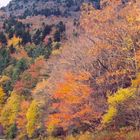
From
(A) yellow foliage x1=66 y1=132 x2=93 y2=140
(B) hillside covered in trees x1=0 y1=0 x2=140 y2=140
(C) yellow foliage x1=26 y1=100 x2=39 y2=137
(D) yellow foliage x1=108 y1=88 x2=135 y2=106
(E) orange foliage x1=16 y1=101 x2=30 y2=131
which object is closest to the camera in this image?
(D) yellow foliage x1=108 y1=88 x2=135 y2=106

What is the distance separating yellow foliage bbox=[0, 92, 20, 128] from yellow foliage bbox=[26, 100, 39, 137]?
601 inches

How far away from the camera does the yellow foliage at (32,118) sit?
253 feet

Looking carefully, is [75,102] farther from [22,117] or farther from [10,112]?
[10,112]

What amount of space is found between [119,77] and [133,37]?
4.54 metres

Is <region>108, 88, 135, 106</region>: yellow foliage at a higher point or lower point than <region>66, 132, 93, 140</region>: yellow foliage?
higher

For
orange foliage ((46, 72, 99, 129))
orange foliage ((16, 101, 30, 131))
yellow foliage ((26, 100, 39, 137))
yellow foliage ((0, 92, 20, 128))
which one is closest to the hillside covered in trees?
orange foliage ((46, 72, 99, 129))

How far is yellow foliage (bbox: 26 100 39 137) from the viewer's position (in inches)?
3041

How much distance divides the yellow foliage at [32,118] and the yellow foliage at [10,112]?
50.1 ft

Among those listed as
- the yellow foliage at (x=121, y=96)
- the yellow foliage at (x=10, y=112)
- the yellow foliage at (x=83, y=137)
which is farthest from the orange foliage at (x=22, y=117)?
the yellow foliage at (x=121, y=96)

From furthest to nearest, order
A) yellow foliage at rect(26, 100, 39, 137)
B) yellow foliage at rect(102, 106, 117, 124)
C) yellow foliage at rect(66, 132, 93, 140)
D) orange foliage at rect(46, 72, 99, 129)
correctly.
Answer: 1. yellow foliage at rect(26, 100, 39, 137)
2. orange foliage at rect(46, 72, 99, 129)
3. yellow foliage at rect(66, 132, 93, 140)
4. yellow foliage at rect(102, 106, 117, 124)

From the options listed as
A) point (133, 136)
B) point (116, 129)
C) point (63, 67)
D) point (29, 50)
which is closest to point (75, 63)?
point (63, 67)

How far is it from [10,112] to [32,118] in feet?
69.6

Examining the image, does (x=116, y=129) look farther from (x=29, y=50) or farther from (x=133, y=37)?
(x=29, y=50)

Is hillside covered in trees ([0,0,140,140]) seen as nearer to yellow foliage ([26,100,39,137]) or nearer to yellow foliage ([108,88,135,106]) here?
yellow foliage ([108,88,135,106])
